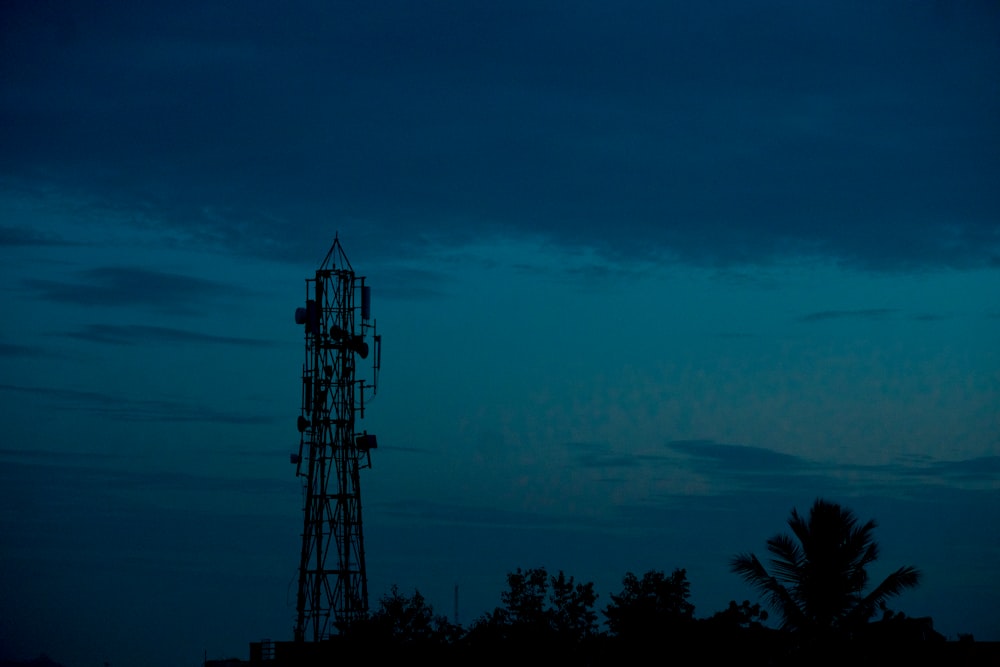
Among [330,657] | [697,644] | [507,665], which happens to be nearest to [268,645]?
[330,657]

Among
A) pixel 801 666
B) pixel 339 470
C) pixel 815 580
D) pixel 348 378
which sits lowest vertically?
pixel 801 666

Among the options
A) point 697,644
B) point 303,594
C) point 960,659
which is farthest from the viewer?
point 960,659

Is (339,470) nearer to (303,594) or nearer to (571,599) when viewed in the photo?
(303,594)

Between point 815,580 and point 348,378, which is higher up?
point 348,378

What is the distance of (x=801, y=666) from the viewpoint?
128 feet

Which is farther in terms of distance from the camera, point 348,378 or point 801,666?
point 348,378

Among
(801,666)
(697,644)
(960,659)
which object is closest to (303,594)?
(697,644)

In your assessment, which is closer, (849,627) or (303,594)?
(849,627)

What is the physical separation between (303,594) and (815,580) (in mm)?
22300

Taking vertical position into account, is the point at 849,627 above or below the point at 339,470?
below

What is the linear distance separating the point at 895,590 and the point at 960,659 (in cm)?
2120

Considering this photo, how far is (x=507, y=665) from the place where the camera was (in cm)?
4531

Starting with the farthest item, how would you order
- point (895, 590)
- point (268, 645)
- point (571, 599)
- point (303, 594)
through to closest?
point (268, 645)
point (303, 594)
point (571, 599)
point (895, 590)

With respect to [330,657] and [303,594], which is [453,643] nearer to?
[330,657]
